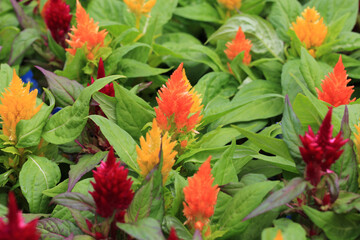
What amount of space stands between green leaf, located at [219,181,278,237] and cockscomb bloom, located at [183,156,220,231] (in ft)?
0.27

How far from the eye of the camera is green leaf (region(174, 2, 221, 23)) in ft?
8.57

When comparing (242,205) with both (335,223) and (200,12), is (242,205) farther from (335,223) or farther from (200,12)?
(200,12)

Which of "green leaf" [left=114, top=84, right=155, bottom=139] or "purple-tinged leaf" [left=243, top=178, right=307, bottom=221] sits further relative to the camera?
"green leaf" [left=114, top=84, right=155, bottom=139]

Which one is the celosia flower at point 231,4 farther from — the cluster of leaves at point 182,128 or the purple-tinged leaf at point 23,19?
the purple-tinged leaf at point 23,19

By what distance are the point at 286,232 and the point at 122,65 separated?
47.2 inches

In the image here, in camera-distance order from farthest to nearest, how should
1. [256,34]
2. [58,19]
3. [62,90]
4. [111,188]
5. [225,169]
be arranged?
1. [256,34]
2. [58,19]
3. [62,90]
4. [225,169]
5. [111,188]

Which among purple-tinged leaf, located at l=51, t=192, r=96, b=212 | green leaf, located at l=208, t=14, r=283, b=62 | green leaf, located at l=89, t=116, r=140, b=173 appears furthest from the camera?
green leaf, located at l=208, t=14, r=283, b=62

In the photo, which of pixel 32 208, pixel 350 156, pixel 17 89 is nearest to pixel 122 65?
pixel 17 89

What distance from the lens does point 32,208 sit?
4.88ft

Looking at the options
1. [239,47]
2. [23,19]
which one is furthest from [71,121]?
[23,19]

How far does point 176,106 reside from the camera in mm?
1466

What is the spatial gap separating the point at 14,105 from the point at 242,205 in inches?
33.5

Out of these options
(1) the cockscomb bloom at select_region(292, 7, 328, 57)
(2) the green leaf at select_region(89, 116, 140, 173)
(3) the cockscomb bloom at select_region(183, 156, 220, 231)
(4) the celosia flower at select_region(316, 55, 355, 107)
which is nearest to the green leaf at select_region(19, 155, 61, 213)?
(2) the green leaf at select_region(89, 116, 140, 173)

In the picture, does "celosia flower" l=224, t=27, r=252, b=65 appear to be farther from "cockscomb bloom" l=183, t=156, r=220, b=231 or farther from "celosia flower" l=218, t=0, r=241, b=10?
"cockscomb bloom" l=183, t=156, r=220, b=231
